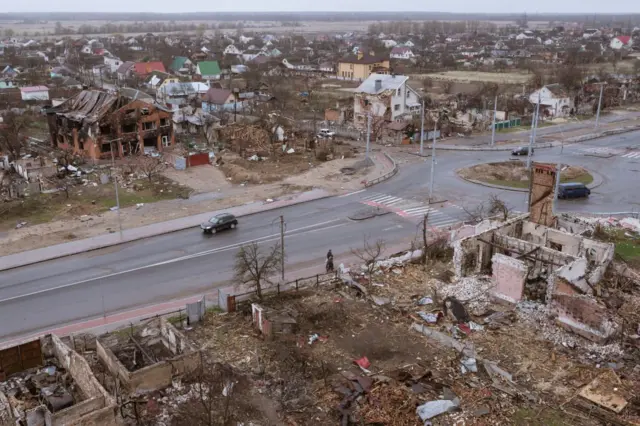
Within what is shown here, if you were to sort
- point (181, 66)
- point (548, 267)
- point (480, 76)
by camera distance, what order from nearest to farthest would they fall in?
point (548, 267) → point (480, 76) → point (181, 66)

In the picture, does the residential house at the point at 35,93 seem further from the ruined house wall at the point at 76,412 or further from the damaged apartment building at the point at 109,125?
the ruined house wall at the point at 76,412

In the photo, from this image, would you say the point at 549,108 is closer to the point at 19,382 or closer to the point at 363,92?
the point at 363,92

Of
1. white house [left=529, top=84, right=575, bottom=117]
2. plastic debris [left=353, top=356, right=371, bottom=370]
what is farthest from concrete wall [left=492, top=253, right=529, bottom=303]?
white house [left=529, top=84, right=575, bottom=117]

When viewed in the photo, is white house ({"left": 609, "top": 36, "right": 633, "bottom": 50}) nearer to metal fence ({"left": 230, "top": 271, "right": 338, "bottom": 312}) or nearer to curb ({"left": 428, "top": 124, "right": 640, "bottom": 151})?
curb ({"left": 428, "top": 124, "right": 640, "bottom": 151})

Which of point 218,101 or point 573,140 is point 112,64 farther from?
point 573,140

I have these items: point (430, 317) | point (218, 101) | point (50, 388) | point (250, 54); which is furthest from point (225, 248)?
point (250, 54)

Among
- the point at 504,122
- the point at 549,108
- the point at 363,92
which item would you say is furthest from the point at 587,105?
the point at 363,92
